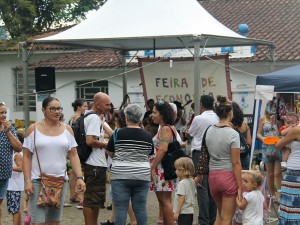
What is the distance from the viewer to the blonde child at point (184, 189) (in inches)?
374

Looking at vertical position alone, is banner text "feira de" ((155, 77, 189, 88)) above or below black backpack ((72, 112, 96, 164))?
above

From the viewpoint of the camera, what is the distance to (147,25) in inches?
559

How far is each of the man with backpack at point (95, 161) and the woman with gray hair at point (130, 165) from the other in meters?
0.59

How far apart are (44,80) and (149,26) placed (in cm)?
295

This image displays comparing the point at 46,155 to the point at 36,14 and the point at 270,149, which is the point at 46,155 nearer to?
the point at 270,149

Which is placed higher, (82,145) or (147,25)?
(147,25)

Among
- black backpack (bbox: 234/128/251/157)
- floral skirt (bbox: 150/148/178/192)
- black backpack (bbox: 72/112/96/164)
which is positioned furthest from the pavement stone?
black backpack (bbox: 72/112/96/164)

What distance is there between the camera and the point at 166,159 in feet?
31.9

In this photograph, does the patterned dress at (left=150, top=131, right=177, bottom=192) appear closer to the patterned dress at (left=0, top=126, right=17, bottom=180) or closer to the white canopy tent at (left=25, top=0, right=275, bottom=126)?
the patterned dress at (left=0, top=126, right=17, bottom=180)

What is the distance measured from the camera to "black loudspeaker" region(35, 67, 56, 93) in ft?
51.1

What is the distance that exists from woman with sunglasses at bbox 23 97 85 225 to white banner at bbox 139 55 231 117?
7.79 meters

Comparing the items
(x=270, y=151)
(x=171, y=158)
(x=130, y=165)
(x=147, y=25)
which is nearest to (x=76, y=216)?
(x=171, y=158)

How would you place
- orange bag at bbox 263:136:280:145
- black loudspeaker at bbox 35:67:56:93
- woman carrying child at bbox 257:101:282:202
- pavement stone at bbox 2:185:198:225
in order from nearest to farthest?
pavement stone at bbox 2:185:198:225 < orange bag at bbox 263:136:280:145 < woman carrying child at bbox 257:101:282:202 < black loudspeaker at bbox 35:67:56:93

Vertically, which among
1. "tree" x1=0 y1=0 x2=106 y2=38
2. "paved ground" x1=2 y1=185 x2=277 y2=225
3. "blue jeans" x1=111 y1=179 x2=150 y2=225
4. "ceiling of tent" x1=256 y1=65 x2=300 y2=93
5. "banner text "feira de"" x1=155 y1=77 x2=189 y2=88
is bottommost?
"paved ground" x1=2 y1=185 x2=277 y2=225
